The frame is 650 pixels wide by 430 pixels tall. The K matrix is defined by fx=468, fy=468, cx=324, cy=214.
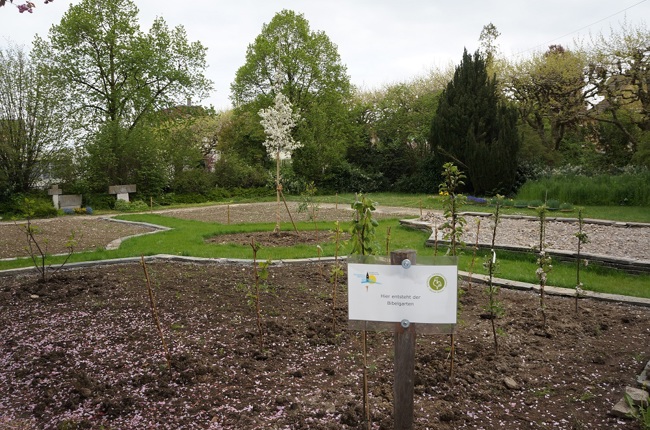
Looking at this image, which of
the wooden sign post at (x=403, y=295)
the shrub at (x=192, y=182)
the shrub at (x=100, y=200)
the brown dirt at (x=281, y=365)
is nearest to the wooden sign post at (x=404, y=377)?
the wooden sign post at (x=403, y=295)

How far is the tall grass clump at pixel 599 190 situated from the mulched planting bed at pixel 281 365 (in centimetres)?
1171

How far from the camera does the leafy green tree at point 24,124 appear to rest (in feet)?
56.5

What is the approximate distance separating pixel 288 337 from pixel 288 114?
6.70 metres

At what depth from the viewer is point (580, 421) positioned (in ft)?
9.30

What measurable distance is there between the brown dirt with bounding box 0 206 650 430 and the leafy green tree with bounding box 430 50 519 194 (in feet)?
46.8

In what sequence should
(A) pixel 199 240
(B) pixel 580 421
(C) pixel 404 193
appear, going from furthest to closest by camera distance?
(C) pixel 404 193 → (A) pixel 199 240 → (B) pixel 580 421

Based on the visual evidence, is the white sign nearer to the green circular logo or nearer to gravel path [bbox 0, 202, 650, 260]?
the green circular logo

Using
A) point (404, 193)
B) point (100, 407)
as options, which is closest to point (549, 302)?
point (100, 407)

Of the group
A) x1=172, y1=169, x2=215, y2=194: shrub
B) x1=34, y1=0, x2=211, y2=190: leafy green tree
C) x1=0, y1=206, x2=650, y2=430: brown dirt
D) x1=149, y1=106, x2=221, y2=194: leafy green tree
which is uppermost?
x1=34, y1=0, x2=211, y2=190: leafy green tree

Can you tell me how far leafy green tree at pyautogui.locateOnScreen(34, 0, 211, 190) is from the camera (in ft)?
69.5

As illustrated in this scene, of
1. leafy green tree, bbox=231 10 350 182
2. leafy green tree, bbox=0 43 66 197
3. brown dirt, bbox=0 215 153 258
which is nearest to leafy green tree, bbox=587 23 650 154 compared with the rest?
leafy green tree, bbox=231 10 350 182

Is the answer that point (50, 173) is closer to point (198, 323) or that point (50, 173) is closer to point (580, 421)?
point (198, 323)

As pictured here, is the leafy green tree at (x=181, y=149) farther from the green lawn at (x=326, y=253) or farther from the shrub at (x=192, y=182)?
the green lawn at (x=326, y=253)

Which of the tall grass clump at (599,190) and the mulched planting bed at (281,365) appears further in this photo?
the tall grass clump at (599,190)
